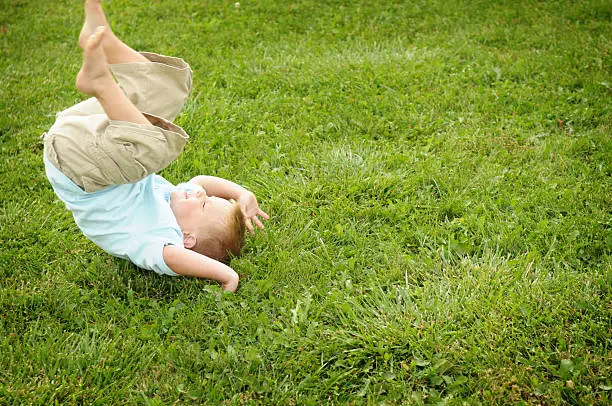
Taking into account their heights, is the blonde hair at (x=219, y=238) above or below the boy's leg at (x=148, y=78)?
below

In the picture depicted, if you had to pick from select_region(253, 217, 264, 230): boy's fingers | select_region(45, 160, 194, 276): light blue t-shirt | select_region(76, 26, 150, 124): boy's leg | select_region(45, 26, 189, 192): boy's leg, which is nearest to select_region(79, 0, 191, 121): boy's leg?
select_region(45, 26, 189, 192): boy's leg

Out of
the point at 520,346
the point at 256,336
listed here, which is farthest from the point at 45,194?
the point at 520,346

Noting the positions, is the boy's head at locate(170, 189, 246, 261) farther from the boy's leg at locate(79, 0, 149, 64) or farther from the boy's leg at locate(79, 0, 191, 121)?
the boy's leg at locate(79, 0, 149, 64)

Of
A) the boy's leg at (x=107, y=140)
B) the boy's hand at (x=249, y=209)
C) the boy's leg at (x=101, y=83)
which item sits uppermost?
the boy's leg at (x=101, y=83)

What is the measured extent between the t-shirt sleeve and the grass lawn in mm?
210

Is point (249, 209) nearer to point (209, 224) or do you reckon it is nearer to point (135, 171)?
point (209, 224)

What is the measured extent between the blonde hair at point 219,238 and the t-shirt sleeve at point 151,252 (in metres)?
0.23

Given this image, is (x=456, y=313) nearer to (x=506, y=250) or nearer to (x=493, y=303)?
(x=493, y=303)

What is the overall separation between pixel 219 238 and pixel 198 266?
27 cm

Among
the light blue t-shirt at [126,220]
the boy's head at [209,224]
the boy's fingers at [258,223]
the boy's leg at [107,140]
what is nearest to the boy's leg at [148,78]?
the boy's leg at [107,140]

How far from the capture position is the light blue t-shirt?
10.3 ft

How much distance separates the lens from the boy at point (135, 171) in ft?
9.07

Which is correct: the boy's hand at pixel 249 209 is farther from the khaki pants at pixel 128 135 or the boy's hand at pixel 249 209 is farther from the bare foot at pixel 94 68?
the bare foot at pixel 94 68

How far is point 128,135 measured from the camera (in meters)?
2.75
